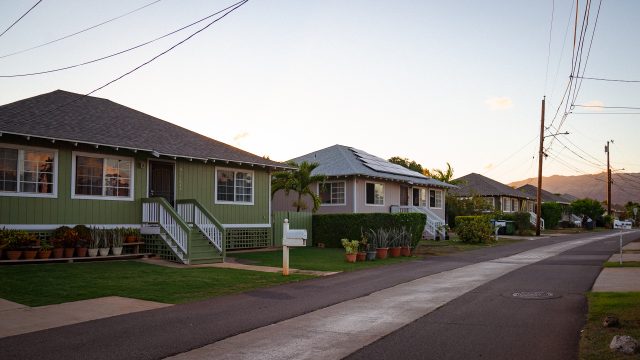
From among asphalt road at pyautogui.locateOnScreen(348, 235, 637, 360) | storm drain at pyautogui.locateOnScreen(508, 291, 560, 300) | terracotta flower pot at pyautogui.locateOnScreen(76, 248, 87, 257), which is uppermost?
terracotta flower pot at pyautogui.locateOnScreen(76, 248, 87, 257)

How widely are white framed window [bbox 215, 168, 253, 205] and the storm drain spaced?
13979mm

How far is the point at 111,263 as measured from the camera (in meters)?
16.8

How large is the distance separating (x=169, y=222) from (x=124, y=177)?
8.45ft

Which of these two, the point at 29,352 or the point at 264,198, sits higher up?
the point at 264,198

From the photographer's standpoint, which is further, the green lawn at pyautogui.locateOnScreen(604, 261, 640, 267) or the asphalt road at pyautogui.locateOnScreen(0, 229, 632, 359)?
the green lawn at pyautogui.locateOnScreen(604, 261, 640, 267)

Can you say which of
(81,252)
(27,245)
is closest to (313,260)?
(81,252)

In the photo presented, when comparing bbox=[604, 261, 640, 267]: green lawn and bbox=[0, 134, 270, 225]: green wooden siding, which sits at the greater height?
bbox=[0, 134, 270, 225]: green wooden siding

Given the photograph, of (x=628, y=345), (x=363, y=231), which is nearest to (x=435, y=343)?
(x=628, y=345)

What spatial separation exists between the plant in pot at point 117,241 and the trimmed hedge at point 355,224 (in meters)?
10.3

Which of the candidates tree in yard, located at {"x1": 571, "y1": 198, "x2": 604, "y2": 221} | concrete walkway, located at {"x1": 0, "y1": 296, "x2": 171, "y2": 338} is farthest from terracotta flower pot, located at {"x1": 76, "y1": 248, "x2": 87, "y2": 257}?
tree in yard, located at {"x1": 571, "y1": 198, "x2": 604, "y2": 221}

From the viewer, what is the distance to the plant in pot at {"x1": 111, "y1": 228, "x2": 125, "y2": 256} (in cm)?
1777

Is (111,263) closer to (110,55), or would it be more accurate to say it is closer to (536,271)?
(110,55)

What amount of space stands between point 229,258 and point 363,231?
662cm

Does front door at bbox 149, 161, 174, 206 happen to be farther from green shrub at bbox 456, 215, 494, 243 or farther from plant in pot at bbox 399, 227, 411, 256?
green shrub at bbox 456, 215, 494, 243
